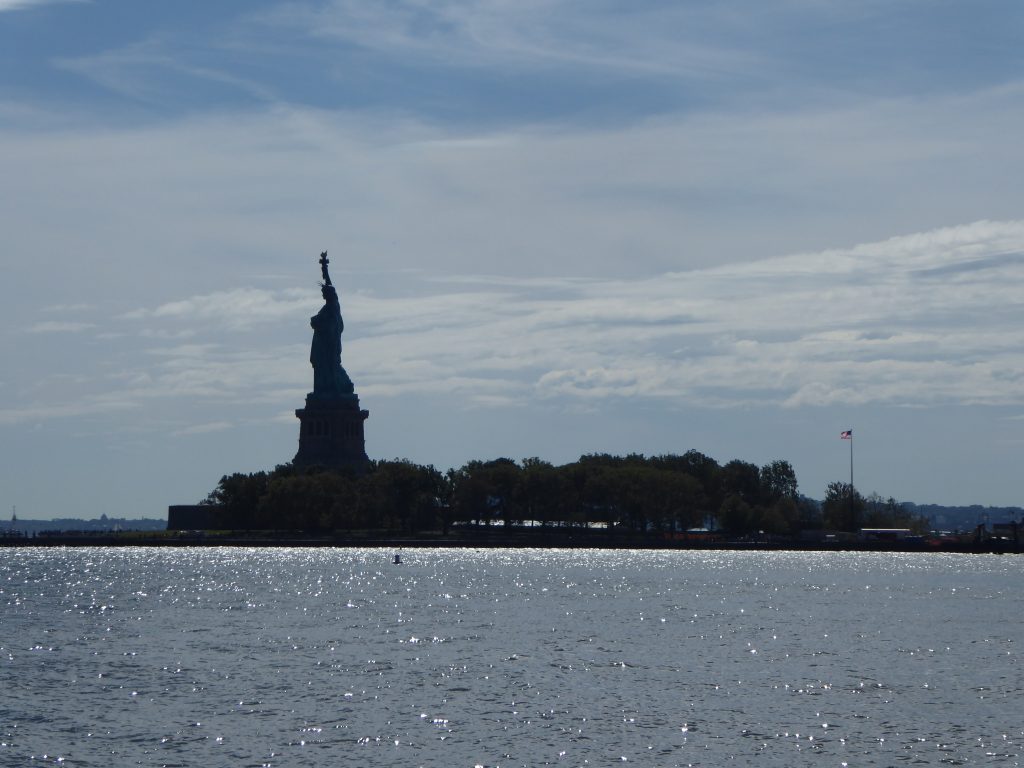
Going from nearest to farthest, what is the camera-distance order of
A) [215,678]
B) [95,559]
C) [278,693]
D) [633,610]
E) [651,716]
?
1. [651,716]
2. [278,693]
3. [215,678]
4. [633,610]
5. [95,559]

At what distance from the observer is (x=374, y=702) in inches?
2130

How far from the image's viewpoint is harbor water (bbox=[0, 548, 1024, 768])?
45.8 metres

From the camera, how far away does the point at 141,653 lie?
A: 68.6m

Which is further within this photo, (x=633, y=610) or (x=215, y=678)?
(x=633, y=610)

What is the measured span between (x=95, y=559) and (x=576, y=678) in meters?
144

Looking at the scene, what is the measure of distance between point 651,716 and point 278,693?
497 inches

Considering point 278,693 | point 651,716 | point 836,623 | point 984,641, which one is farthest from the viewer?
point 836,623

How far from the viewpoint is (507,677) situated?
60.8m

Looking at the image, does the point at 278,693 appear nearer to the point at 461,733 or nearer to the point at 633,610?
the point at 461,733

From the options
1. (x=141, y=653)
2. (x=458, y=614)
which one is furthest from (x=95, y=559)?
(x=141, y=653)

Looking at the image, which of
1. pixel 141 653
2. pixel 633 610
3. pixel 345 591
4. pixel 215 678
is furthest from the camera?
pixel 345 591

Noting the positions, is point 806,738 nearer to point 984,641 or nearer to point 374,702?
point 374,702

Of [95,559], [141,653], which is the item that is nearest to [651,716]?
[141,653]

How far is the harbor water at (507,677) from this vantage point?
4578cm
